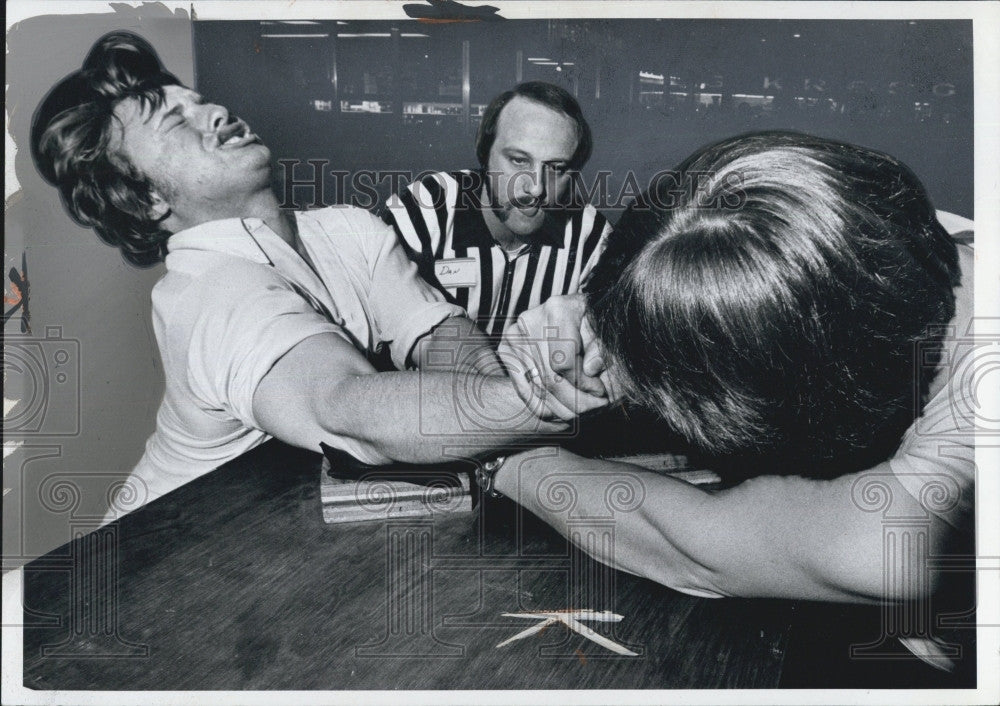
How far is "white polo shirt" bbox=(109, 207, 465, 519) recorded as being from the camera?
1.69 meters

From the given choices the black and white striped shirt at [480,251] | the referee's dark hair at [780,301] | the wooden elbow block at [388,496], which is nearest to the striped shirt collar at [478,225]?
the black and white striped shirt at [480,251]

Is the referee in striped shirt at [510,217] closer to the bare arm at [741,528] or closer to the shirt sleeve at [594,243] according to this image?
the shirt sleeve at [594,243]

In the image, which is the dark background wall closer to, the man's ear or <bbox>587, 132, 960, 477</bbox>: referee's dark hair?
<bbox>587, 132, 960, 477</bbox>: referee's dark hair

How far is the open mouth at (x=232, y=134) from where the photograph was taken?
173 centimetres

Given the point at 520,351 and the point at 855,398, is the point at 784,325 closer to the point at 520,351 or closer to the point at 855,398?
the point at 855,398

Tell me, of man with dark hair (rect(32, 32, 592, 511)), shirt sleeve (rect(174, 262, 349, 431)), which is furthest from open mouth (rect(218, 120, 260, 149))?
shirt sleeve (rect(174, 262, 349, 431))

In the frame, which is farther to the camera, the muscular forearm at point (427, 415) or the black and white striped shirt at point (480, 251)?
the black and white striped shirt at point (480, 251)

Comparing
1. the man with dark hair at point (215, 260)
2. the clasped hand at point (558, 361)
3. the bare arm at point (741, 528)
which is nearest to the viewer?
the bare arm at point (741, 528)

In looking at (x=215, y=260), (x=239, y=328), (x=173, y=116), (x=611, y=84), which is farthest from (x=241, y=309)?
(x=611, y=84)

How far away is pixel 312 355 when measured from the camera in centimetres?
163

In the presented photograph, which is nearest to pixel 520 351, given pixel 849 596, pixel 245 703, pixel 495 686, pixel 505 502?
pixel 505 502

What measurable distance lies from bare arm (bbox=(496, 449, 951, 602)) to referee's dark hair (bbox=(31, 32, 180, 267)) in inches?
40.6

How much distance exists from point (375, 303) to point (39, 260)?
2.67ft

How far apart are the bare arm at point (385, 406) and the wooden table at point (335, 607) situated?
14 cm
